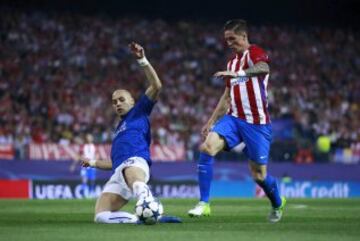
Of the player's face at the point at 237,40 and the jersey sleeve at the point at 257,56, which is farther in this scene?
the player's face at the point at 237,40

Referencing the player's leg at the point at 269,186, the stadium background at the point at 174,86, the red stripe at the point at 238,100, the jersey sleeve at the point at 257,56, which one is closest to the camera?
the jersey sleeve at the point at 257,56

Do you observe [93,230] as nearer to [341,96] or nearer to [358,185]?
[358,185]

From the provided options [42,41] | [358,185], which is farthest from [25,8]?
[358,185]

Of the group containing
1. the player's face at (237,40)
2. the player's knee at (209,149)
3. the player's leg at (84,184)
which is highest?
the player's face at (237,40)

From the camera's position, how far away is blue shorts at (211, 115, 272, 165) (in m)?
11.8

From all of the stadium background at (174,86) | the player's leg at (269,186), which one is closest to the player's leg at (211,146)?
the player's leg at (269,186)

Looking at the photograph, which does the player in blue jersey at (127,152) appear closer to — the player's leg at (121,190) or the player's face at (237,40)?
the player's leg at (121,190)

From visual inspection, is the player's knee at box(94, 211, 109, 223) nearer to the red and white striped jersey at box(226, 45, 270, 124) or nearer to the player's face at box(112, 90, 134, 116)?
the player's face at box(112, 90, 134, 116)

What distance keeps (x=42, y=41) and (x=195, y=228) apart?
2586 cm

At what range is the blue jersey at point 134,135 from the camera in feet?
36.5

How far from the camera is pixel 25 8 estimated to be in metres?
38.0

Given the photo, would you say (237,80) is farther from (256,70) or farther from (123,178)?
(123,178)

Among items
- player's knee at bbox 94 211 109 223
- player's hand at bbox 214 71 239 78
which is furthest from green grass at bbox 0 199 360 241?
player's hand at bbox 214 71 239 78

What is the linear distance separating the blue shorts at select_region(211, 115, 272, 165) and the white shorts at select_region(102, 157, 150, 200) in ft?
4.46
